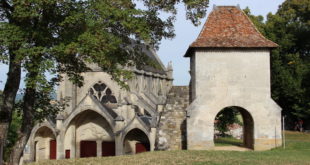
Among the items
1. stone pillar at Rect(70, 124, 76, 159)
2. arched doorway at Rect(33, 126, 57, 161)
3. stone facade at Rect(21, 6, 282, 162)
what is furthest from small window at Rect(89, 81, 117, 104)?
stone facade at Rect(21, 6, 282, 162)

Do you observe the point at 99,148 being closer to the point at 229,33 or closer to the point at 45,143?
the point at 45,143

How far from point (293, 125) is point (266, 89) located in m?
20.1

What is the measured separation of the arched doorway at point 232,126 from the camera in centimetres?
1941

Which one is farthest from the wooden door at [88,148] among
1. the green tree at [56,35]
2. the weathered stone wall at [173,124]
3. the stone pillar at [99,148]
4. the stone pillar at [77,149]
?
the green tree at [56,35]

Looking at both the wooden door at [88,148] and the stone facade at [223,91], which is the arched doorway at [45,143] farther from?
the stone facade at [223,91]

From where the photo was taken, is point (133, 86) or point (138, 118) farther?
point (133, 86)

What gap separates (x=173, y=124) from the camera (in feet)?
65.1

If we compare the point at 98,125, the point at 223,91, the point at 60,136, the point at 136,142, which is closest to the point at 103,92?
the point at 98,125

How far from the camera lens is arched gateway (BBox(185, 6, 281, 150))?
18.2m

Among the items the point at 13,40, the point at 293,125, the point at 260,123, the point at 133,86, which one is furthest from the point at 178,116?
the point at 293,125

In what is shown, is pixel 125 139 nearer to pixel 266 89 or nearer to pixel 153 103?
pixel 153 103

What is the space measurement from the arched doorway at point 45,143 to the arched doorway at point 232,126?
46.1 ft

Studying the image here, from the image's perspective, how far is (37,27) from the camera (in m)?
10.9

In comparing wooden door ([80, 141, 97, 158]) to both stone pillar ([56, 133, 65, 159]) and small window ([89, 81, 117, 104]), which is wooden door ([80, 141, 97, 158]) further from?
small window ([89, 81, 117, 104])
